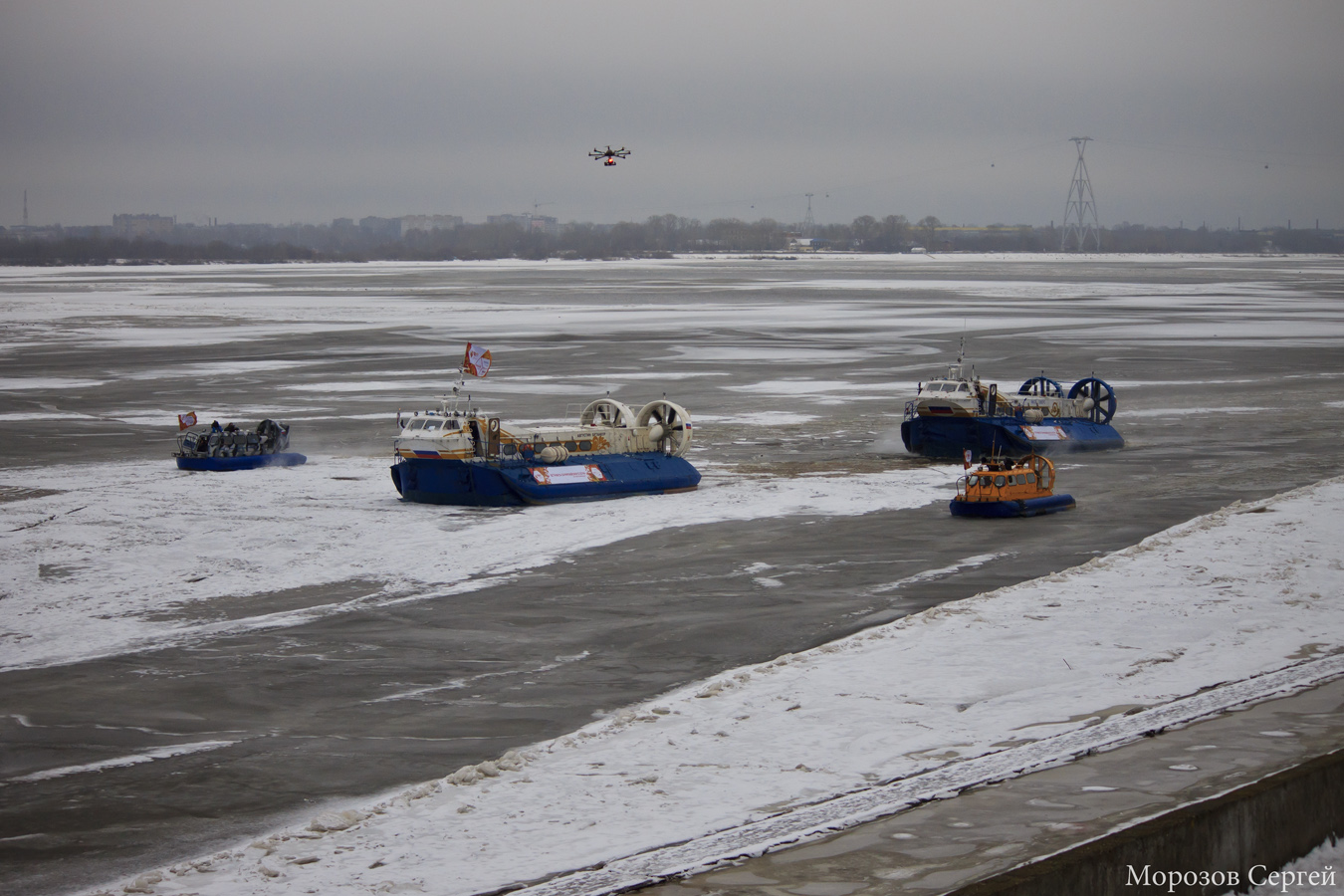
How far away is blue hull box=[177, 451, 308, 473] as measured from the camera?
1423 inches

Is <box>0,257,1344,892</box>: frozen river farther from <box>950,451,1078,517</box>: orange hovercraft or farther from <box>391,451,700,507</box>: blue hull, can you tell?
<box>391,451,700,507</box>: blue hull

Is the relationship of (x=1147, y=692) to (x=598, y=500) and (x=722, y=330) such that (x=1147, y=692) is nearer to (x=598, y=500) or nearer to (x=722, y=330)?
(x=598, y=500)

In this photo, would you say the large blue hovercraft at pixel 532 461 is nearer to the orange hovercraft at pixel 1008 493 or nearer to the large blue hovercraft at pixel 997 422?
the orange hovercraft at pixel 1008 493

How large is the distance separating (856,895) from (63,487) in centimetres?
2716

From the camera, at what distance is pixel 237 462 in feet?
120

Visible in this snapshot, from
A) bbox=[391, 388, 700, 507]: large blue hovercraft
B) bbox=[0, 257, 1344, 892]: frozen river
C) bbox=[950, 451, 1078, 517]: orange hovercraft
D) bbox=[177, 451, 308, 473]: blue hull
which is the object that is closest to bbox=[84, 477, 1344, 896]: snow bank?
bbox=[0, 257, 1344, 892]: frozen river

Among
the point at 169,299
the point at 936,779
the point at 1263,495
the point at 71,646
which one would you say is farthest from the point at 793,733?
the point at 169,299

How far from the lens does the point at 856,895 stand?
10555mm

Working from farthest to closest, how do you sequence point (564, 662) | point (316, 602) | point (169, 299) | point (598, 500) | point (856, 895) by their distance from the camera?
point (169, 299) < point (598, 500) < point (316, 602) < point (564, 662) < point (856, 895)

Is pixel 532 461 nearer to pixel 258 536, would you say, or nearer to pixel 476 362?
pixel 476 362

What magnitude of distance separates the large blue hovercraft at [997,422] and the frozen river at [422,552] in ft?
4.55

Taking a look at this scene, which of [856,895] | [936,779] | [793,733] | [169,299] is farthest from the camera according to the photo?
[169,299]

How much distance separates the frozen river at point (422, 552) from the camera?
15.8m

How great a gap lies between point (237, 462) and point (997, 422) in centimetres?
2010
